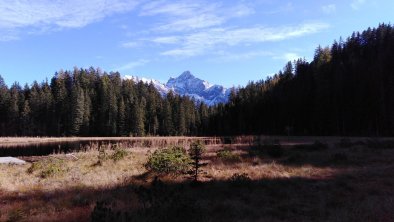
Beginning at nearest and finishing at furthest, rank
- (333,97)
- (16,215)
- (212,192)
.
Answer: (16,215) → (212,192) → (333,97)

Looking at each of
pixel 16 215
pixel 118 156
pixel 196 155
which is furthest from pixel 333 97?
pixel 16 215

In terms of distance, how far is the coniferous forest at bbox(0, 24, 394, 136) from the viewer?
80875 millimetres

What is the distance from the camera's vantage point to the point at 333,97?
8612 centimetres

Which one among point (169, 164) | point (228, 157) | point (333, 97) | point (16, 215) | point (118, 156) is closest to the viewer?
point (16, 215)

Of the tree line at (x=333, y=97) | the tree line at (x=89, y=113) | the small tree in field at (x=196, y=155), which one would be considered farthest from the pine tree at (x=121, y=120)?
the small tree in field at (x=196, y=155)

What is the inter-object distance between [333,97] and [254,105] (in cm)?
3794

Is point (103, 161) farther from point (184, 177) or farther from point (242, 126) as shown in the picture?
point (242, 126)

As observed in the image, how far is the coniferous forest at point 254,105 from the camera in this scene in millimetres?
80875

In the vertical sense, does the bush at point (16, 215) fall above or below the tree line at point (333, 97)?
below

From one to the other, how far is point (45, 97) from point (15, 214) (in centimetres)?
11978

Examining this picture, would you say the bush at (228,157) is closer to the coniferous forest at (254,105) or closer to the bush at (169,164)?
the bush at (169,164)

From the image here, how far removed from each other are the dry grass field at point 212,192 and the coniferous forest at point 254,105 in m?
57.3

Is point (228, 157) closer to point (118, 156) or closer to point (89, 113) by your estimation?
point (118, 156)

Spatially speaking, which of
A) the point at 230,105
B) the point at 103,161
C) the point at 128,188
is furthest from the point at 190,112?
the point at 128,188
